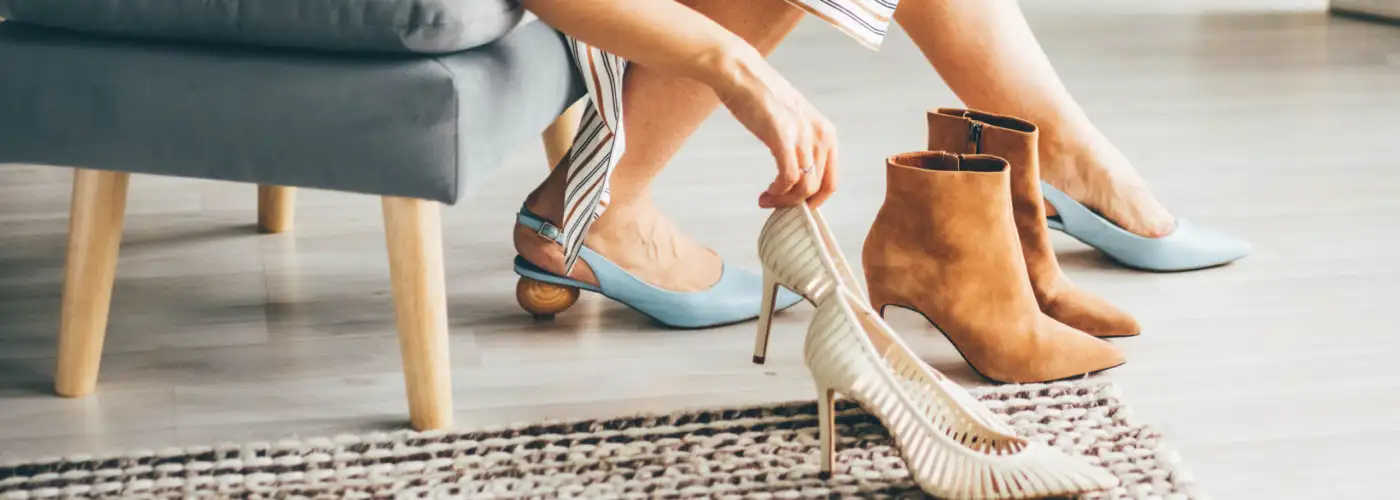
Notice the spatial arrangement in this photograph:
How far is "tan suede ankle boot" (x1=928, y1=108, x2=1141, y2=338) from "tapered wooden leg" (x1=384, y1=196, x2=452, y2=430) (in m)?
0.47

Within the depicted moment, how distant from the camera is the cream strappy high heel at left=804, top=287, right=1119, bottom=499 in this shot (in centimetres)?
89

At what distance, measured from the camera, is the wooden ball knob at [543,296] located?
4.10 ft

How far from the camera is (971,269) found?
1085 mm

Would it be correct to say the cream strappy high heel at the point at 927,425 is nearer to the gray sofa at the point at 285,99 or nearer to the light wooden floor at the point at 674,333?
the light wooden floor at the point at 674,333

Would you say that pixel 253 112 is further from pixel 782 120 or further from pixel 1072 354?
pixel 1072 354

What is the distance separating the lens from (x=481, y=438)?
3.30 feet

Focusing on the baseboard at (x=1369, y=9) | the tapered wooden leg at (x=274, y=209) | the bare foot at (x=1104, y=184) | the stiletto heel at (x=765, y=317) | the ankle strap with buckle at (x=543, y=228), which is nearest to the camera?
the stiletto heel at (x=765, y=317)

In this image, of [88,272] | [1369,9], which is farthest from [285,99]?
[1369,9]

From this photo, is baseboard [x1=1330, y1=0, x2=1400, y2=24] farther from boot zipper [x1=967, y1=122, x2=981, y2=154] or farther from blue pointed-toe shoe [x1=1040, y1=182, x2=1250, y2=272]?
boot zipper [x1=967, y1=122, x2=981, y2=154]

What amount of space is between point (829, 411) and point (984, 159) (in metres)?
0.28

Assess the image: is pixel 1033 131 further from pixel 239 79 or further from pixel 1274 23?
pixel 1274 23

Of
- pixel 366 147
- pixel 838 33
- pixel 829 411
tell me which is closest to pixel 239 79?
pixel 366 147

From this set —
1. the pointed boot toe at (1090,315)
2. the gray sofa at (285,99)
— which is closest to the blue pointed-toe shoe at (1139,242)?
the pointed boot toe at (1090,315)

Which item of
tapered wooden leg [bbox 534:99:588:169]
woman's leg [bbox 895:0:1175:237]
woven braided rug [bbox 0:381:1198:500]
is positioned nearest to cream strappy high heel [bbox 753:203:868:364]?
woven braided rug [bbox 0:381:1198:500]
